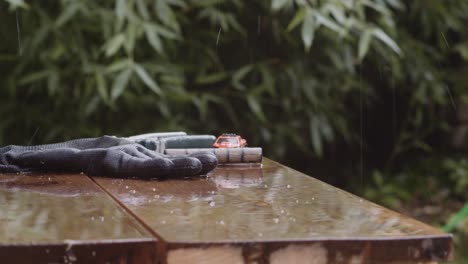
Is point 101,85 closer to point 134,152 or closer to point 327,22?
point 327,22

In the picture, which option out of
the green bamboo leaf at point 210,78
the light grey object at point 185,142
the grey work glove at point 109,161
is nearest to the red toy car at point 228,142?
the light grey object at point 185,142

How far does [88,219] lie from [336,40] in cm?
284

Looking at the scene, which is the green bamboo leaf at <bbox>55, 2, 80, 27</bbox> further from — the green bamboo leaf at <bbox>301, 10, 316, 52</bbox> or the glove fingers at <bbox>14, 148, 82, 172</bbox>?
the glove fingers at <bbox>14, 148, 82, 172</bbox>

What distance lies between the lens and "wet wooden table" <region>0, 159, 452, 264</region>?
0.89 m

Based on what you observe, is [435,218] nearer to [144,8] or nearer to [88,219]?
[144,8]

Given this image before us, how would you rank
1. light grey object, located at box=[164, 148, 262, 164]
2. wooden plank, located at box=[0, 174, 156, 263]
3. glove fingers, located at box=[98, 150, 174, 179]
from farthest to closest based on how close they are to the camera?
light grey object, located at box=[164, 148, 262, 164], glove fingers, located at box=[98, 150, 174, 179], wooden plank, located at box=[0, 174, 156, 263]

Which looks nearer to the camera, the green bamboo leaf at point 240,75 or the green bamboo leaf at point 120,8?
the green bamboo leaf at point 120,8

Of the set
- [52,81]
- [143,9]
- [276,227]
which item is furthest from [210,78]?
[276,227]

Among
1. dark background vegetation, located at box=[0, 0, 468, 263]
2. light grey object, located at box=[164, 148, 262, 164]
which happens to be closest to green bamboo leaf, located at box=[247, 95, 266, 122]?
dark background vegetation, located at box=[0, 0, 468, 263]

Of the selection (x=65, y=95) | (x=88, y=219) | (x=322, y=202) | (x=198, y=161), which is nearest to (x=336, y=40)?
(x=65, y=95)

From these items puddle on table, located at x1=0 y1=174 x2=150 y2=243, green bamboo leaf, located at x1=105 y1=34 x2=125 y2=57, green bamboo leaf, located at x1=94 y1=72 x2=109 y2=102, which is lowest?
puddle on table, located at x1=0 y1=174 x2=150 y2=243

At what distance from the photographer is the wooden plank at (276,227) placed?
908 millimetres

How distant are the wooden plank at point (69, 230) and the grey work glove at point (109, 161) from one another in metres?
0.20

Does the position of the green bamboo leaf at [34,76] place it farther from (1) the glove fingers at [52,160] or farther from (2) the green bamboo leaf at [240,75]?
(1) the glove fingers at [52,160]
